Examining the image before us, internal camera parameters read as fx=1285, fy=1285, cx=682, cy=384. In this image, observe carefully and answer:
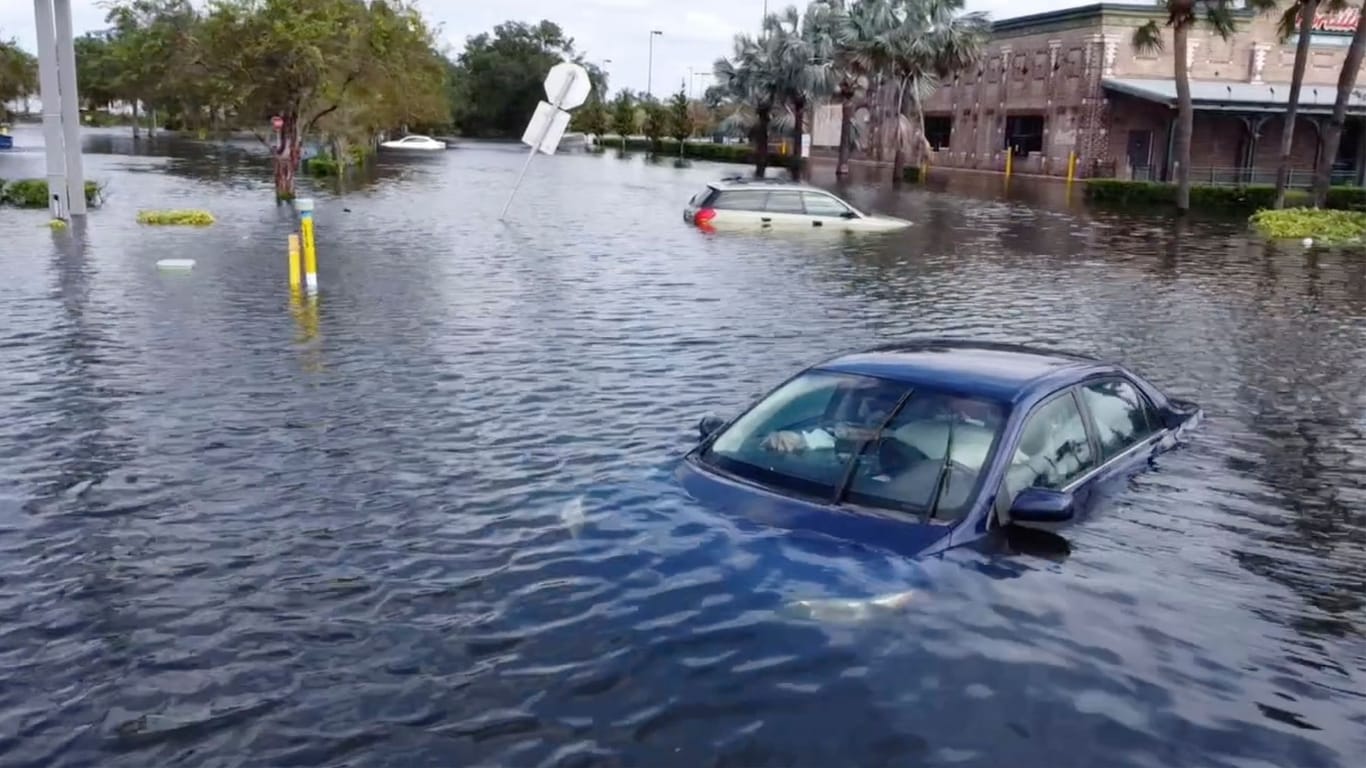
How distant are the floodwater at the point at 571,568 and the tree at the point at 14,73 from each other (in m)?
44.0

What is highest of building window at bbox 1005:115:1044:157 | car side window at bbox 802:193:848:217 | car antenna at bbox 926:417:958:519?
building window at bbox 1005:115:1044:157

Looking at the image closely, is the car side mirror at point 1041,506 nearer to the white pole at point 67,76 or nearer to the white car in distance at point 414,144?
the white pole at point 67,76

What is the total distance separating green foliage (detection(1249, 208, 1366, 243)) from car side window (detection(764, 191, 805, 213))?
1168 cm

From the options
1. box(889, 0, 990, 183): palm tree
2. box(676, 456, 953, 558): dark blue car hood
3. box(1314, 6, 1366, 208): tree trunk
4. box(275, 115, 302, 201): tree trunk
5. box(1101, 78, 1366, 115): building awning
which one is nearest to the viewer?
box(676, 456, 953, 558): dark blue car hood

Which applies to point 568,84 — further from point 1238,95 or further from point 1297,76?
point 1238,95

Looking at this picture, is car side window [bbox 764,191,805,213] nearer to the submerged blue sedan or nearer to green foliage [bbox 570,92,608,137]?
the submerged blue sedan

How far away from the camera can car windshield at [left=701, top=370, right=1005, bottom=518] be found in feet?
21.5

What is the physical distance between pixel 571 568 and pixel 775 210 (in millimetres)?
21187

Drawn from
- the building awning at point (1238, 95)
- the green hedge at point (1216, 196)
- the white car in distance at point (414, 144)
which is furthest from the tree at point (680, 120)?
the green hedge at point (1216, 196)

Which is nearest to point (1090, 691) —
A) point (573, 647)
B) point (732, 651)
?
point (732, 651)

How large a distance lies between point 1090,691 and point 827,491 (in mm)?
1713

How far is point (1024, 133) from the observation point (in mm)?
64375

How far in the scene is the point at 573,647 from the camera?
5805 millimetres

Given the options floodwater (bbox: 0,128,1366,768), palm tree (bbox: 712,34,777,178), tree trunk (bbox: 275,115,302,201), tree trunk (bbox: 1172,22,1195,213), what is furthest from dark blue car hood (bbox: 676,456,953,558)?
palm tree (bbox: 712,34,777,178)
